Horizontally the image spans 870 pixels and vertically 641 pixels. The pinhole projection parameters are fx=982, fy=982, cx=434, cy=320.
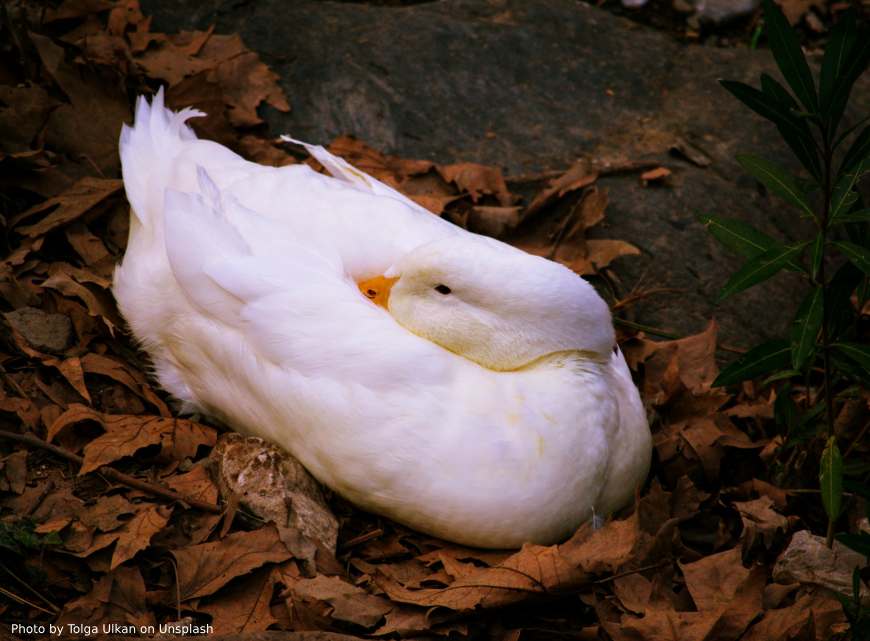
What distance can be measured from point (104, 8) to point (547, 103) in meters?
2.07

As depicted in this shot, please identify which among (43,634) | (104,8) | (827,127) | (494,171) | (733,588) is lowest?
(43,634)

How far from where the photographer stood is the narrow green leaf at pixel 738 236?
2.69m

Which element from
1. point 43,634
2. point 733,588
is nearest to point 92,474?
point 43,634

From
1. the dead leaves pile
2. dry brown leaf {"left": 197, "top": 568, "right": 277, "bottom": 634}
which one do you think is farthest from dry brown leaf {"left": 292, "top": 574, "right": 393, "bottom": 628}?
dry brown leaf {"left": 197, "top": 568, "right": 277, "bottom": 634}

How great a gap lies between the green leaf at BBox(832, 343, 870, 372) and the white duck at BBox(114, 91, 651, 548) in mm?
640

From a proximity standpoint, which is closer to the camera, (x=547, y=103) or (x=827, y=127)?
(x=827, y=127)

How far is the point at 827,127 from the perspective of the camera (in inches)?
95.1

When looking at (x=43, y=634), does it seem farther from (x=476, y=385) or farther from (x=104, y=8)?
(x=104, y=8)

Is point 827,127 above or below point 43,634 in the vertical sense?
above

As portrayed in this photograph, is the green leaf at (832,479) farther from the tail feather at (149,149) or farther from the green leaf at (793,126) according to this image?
the tail feather at (149,149)

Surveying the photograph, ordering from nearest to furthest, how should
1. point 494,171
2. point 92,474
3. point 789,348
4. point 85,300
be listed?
1. point 789,348
2. point 92,474
3. point 85,300
4. point 494,171

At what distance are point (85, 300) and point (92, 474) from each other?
2.40ft

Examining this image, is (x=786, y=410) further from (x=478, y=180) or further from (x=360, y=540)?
(x=478, y=180)

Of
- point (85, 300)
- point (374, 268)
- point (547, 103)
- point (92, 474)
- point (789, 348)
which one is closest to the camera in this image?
point (789, 348)
